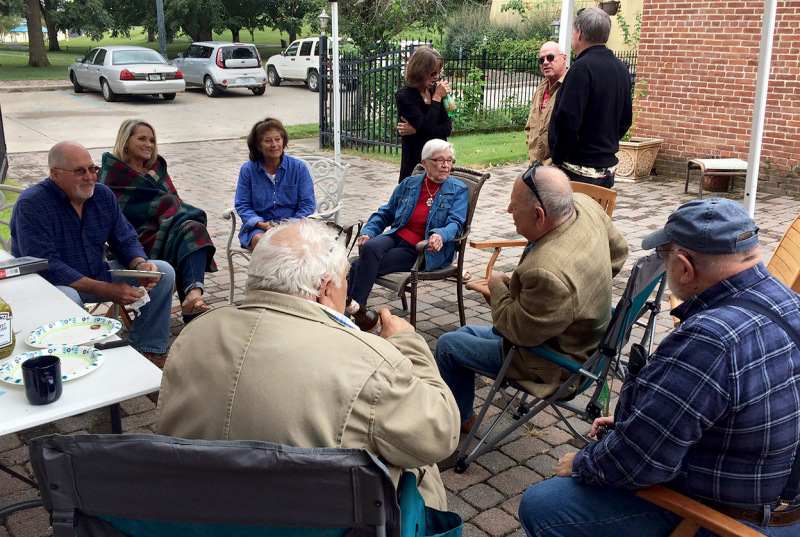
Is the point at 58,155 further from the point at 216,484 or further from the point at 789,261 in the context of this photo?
the point at 789,261

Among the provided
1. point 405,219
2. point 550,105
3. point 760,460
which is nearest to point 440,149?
point 405,219

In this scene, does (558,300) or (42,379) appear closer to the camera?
(42,379)

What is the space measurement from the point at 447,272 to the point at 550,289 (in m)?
1.92

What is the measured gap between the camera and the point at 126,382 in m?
2.35

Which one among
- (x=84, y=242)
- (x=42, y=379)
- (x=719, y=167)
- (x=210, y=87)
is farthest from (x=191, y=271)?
(x=210, y=87)

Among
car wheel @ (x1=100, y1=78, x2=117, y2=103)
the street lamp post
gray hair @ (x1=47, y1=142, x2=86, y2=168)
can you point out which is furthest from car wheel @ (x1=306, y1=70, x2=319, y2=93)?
gray hair @ (x1=47, y1=142, x2=86, y2=168)

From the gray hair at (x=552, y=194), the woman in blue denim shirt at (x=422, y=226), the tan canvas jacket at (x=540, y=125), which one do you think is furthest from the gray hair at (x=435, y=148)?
the gray hair at (x=552, y=194)

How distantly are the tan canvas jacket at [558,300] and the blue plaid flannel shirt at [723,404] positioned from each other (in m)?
0.85

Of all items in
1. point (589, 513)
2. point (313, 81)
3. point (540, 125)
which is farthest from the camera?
point (313, 81)

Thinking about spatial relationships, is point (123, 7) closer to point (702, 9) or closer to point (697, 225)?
point (702, 9)

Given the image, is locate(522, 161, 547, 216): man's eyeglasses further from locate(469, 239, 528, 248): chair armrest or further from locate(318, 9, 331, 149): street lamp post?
locate(318, 9, 331, 149): street lamp post

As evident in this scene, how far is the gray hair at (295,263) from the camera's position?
197 centimetres

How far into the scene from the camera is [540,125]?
582cm

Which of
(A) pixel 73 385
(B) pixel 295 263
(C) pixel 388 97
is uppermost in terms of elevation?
(C) pixel 388 97
